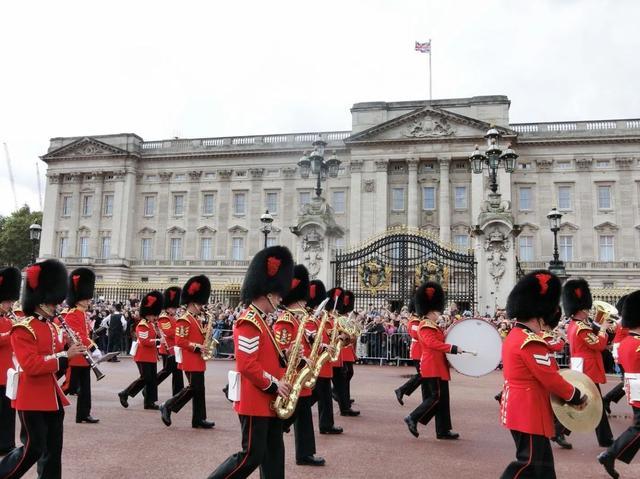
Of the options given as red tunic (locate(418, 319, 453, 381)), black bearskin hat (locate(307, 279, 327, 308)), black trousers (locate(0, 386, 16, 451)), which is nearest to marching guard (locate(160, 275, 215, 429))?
black bearskin hat (locate(307, 279, 327, 308))

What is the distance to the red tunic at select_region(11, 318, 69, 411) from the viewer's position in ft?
16.7

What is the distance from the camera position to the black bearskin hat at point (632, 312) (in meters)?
6.53

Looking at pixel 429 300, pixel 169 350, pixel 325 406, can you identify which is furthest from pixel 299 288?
pixel 169 350

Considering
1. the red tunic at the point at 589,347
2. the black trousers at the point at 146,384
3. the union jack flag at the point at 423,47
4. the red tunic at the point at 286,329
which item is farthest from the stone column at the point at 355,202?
the red tunic at the point at 286,329

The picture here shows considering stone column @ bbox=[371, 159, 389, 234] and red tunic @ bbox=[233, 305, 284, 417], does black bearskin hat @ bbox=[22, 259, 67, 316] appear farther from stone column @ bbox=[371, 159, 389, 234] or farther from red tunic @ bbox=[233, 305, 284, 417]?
stone column @ bbox=[371, 159, 389, 234]

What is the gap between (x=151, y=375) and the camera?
34.0 ft

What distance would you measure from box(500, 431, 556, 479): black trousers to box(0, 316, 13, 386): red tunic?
5.84m

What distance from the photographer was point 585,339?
7859 millimetres

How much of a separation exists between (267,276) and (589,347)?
508 centimetres

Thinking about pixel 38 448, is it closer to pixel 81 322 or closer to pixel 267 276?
pixel 267 276

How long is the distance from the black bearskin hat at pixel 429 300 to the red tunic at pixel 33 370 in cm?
519

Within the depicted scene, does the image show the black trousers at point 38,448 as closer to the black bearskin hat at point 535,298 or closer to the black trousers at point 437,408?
the black bearskin hat at point 535,298

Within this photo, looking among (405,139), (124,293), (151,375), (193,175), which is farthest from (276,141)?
(151,375)

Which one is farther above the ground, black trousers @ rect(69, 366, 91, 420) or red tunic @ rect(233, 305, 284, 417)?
red tunic @ rect(233, 305, 284, 417)
